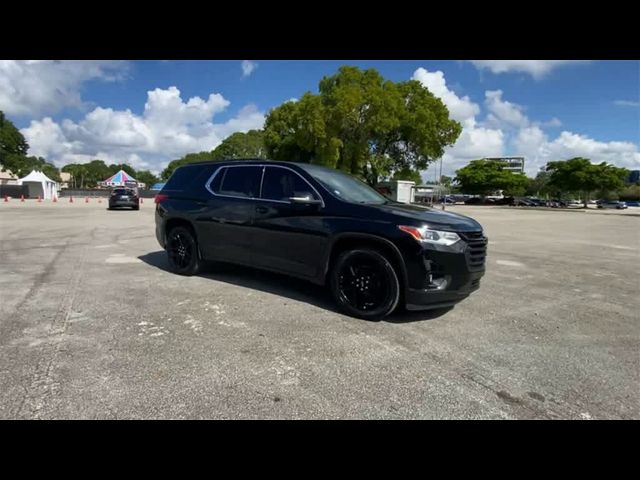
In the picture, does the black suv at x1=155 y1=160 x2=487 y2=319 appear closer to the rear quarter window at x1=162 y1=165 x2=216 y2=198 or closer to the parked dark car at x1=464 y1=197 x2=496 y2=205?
the rear quarter window at x1=162 y1=165 x2=216 y2=198

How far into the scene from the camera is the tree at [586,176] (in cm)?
5606

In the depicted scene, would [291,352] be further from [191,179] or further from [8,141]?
[8,141]

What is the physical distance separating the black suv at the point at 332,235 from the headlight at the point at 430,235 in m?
0.01

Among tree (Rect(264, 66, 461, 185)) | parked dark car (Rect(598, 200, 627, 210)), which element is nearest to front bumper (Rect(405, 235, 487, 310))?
tree (Rect(264, 66, 461, 185))

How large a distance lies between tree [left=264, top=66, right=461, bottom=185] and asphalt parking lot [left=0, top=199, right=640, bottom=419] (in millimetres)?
25835

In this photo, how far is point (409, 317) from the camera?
4.42m

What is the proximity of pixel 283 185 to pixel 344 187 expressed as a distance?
805mm

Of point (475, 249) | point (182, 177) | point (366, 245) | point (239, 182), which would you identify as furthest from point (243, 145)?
point (475, 249)

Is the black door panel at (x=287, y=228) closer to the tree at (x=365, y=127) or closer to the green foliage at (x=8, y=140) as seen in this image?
the tree at (x=365, y=127)

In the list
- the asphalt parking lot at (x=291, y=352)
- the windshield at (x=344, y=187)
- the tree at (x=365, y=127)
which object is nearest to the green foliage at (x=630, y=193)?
the tree at (x=365, y=127)
